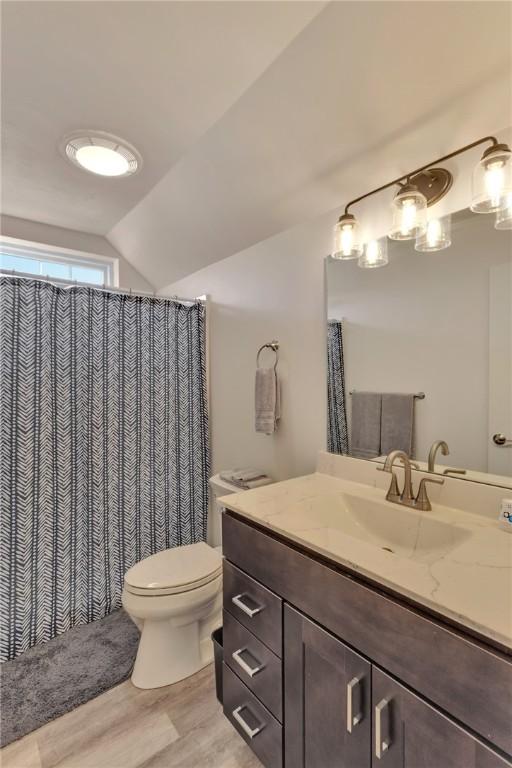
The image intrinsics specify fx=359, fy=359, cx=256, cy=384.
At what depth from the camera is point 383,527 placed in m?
1.18

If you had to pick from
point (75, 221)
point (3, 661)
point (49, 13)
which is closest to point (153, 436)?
point (3, 661)

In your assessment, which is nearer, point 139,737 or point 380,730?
point 380,730

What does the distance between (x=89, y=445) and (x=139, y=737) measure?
4.13 feet

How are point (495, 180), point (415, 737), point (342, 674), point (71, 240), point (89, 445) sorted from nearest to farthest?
point (415, 737) → point (342, 674) → point (495, 180) → point (89, 445) → point (71, 240)

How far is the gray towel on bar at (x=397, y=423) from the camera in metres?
1.32

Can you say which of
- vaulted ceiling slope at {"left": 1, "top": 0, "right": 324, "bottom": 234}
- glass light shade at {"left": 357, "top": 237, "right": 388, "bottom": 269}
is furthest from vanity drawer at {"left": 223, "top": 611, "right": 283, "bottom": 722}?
vaulted ceiling slope at {"left": 1, "top": 0, "right": 324, "bottom": 234}

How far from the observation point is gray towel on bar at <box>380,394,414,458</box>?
4.33 feet

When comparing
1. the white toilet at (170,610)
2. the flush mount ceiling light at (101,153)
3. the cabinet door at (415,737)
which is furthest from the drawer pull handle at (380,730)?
the flush mount ceiling light at (101,153)

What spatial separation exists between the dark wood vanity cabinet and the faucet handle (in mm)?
452

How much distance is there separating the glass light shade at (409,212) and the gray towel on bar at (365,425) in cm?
60

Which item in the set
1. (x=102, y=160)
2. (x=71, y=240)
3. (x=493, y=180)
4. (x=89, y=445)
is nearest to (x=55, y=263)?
(x=71, y=240)

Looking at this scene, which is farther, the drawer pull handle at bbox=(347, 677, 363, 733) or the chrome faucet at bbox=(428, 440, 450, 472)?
the chrome faucet at bbox=(428, 440, 450, 472)

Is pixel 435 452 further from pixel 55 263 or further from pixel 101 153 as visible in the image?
pixel 55 263

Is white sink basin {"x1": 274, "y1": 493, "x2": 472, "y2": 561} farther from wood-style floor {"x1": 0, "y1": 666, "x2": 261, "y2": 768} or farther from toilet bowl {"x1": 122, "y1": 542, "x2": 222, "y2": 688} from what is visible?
wood-style floor {"x1": 0, "y1": 666, "x2": 261, "y2": 768}
